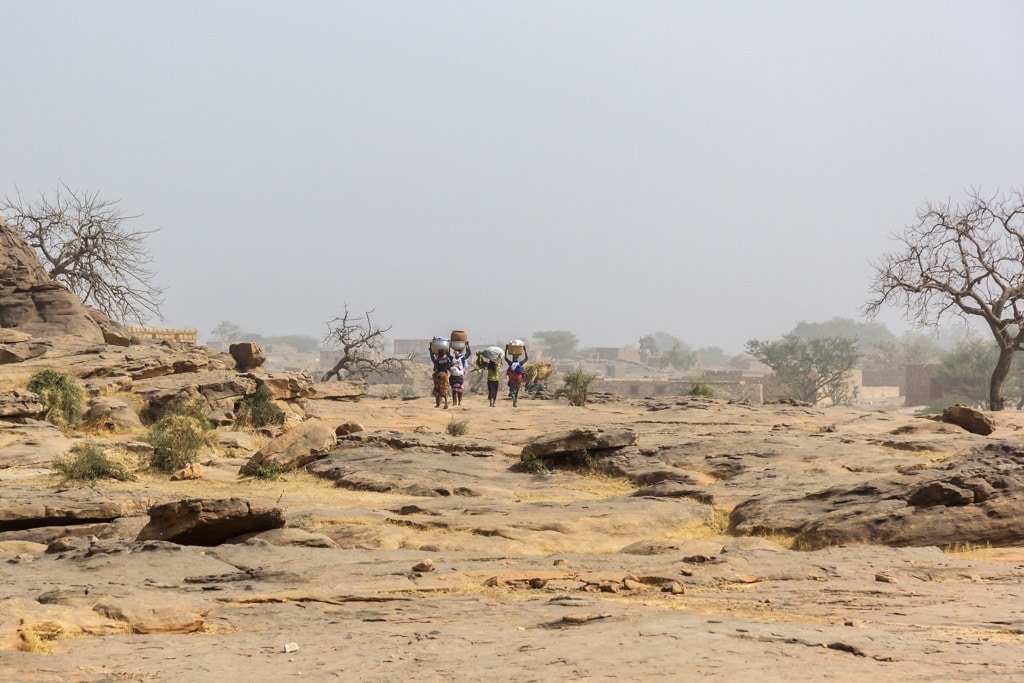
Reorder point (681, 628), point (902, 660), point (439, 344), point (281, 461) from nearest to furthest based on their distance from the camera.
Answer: point (902, 660) < point (681, 628) < point (281, 461) < point (439, 344)

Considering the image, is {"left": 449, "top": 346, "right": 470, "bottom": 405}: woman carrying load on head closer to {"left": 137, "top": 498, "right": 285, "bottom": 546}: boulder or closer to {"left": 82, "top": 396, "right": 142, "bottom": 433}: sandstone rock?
{"left": 82, "top": 396, "right": 142, "bottom": 433}: sandstone rock

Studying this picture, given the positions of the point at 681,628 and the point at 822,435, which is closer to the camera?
the point at 681,628

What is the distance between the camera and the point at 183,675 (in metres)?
5.33

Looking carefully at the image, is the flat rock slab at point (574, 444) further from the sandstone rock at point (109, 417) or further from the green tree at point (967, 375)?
the green tree at point (967, 375)

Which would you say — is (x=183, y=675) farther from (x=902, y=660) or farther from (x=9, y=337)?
(x=9, y=337)

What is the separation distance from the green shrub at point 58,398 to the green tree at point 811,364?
46.0 metres

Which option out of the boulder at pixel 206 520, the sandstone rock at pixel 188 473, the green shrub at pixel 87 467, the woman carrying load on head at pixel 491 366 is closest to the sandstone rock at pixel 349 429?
the sandstone rock at pixel 188 473

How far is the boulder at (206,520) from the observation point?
8969 millimetres

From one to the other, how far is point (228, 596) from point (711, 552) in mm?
4294

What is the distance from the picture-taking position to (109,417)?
17.0m

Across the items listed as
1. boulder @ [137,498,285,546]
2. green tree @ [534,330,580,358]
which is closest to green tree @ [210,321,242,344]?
green tree @ [534,330,580,358]

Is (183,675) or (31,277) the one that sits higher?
(31,277)

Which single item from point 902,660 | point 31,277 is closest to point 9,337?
point 31,277

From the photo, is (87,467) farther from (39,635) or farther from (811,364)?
(811,364)
